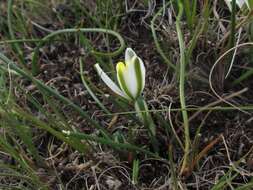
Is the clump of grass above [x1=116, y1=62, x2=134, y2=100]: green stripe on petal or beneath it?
beneath

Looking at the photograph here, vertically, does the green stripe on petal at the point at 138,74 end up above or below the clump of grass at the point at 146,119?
above

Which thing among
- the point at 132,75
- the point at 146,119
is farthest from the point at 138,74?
the point at 146,119

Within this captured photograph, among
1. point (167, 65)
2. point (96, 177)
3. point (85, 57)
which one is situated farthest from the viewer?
point (85, 57)

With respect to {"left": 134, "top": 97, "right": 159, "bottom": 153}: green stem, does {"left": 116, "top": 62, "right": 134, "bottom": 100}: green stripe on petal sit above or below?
above

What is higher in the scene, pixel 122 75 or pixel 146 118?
pixel 122 75

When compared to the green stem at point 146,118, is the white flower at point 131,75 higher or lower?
higher

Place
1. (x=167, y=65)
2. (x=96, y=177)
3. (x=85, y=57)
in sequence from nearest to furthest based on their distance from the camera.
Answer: (x=96, y=177)
(x=167, y=65)
(x=85, y=57)

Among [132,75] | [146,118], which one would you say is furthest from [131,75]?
[146,118]

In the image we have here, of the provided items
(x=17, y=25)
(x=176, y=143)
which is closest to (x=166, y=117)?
(x=176, y=143)

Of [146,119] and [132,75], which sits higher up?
[132,75]

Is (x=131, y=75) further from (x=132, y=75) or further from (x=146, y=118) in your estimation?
(x=146, y=118)

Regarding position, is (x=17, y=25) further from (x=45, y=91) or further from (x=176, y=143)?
(x=176, y=143)
